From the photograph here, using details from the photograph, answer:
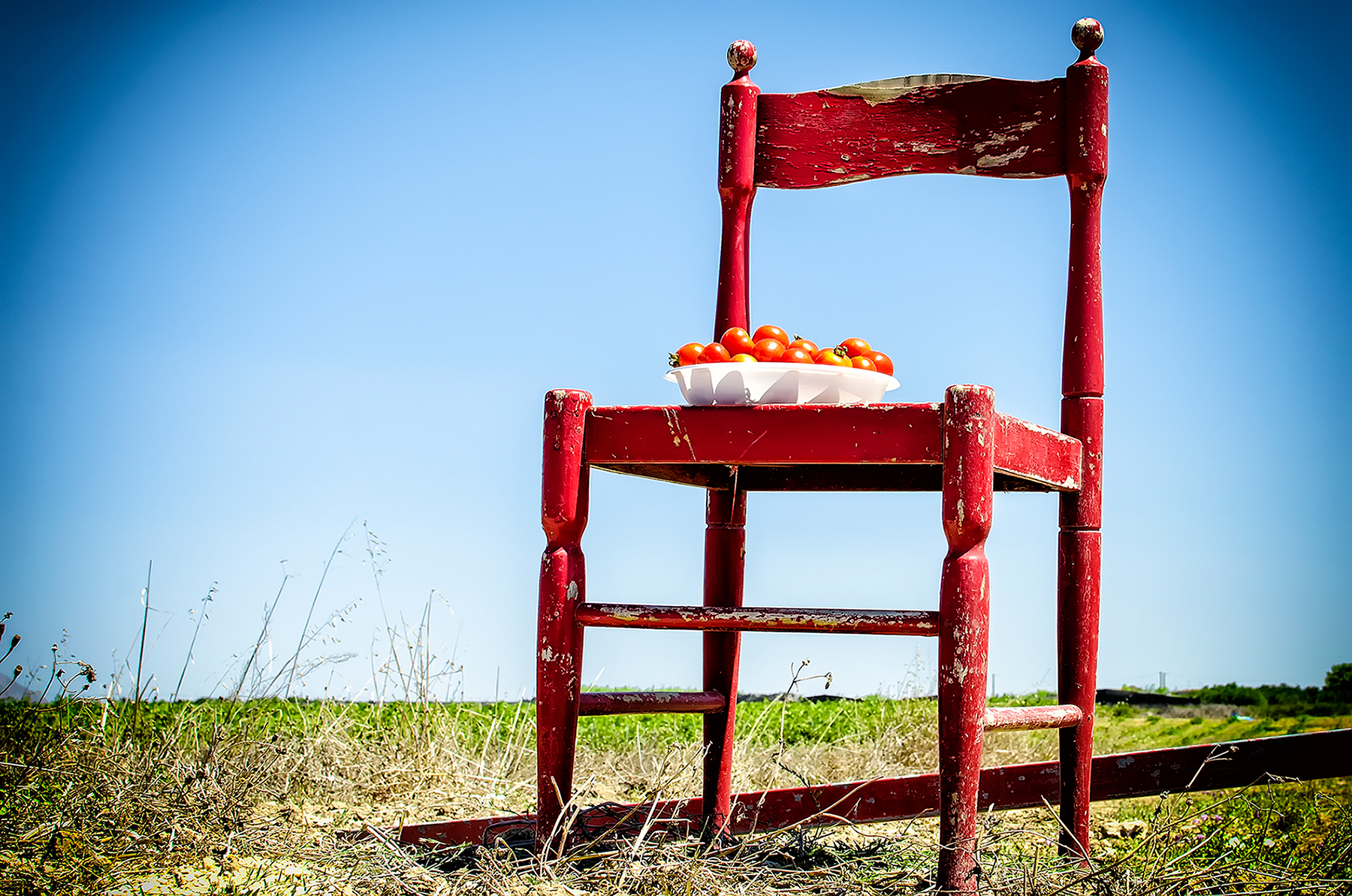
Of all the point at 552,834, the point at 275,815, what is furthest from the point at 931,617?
the point at 275,815

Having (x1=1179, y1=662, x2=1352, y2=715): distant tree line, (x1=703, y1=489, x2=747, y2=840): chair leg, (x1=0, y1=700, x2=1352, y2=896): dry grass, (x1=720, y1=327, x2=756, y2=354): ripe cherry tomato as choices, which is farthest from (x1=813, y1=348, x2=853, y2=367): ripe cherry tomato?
A: (x1=1179, y1=662, x2=1352, y2=715): distant tree line

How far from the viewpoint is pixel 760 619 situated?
222 centimetres

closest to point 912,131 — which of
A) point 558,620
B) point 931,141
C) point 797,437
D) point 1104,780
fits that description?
point 931,141

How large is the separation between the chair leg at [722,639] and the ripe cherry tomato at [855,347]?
57cm

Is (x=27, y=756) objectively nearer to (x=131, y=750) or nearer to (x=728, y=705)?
(x=131, y=750)

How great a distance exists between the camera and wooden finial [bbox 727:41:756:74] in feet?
10.0

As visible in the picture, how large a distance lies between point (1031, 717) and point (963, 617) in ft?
1.54

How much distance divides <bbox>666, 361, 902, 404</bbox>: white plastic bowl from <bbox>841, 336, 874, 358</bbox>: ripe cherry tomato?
0.12 metres

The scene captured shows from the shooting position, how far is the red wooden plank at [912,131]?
2801 mm

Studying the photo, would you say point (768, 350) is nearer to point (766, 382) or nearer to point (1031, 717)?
point (766, 382)

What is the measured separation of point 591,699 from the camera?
8.05ft

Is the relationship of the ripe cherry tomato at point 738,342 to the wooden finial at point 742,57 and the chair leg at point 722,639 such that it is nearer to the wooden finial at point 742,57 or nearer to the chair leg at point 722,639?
the chair leg at point 722,639

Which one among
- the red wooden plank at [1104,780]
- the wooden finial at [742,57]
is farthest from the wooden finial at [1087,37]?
the red wooden plank at [1104,780]

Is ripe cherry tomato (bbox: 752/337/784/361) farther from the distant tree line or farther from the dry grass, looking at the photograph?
the distant tree line
